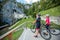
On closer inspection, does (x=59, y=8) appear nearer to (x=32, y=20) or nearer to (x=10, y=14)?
(x=32, y=20)

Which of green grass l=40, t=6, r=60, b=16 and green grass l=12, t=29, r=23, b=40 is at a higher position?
green grass l=40, t=6, r=60, b=16

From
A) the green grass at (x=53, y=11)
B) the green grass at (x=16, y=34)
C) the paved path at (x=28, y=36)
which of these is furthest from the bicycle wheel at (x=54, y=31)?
the green grass at (x=16, y=34)

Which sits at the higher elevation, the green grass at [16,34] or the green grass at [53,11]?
the green grass at [53,11]

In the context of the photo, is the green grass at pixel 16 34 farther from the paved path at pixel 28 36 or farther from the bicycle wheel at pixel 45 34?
the bicycle wheel at pixel 45 34

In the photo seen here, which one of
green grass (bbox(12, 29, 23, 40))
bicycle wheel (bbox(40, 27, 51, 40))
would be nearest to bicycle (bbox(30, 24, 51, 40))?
bicycle wheel (bbox(40, 27, 51, 40))

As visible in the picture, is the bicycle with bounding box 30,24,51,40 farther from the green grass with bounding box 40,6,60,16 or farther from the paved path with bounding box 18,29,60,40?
the green grass with bounding box 40,6,60,16

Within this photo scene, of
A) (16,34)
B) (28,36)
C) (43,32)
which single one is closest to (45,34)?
(43,32)

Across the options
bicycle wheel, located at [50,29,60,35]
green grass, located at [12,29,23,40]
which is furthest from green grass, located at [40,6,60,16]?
green grass, located at [12,29,23,40]

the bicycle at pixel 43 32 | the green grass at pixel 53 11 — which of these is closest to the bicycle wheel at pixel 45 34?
the bicycle at pixel 43 32

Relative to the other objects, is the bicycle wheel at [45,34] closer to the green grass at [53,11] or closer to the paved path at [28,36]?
the paved path at [28,36]

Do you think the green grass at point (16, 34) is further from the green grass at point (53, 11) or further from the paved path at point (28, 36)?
the green grass at point (53, 11)

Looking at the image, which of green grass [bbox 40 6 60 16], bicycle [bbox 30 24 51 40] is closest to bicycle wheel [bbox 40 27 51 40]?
bicycle [bbox 30 24 51 40]

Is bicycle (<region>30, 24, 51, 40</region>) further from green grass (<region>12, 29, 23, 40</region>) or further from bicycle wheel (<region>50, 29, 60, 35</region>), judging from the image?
green grass (<region>12, 29, 23, 40</region>)

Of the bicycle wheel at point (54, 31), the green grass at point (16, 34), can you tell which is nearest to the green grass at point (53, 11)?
the bicycle wheel at point (54, 31)
